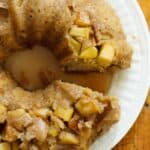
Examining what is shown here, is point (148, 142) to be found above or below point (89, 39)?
below

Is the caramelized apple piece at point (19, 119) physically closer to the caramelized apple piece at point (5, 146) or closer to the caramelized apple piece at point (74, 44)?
the caramelized apple piece at point (5, 146)

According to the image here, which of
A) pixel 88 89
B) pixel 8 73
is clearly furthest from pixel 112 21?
pixel 8 73

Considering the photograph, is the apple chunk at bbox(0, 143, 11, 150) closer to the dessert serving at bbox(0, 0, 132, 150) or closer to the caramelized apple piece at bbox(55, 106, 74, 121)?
the dessert serving at bbox(0, 0, 132, 150)

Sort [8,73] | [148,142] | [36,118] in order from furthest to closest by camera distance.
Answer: [148,142], [8,73], [36,118]

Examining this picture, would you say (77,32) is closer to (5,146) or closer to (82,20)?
(82,20)

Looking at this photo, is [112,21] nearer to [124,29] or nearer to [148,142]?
[124,29]

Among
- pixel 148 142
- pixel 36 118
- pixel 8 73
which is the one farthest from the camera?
pixel 148 142

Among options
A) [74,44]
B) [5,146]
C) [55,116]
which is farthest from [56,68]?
[5,146]
